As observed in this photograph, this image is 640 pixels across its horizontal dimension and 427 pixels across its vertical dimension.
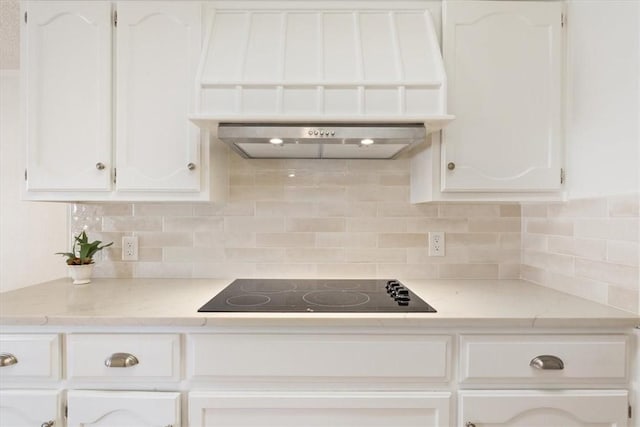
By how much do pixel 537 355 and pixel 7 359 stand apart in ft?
5.81

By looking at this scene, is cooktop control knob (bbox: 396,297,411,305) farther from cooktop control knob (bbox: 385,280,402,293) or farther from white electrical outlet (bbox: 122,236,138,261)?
white electrical outlet (bbox: 122,236,138,261)

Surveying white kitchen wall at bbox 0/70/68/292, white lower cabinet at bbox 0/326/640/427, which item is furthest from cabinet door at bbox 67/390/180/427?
white kitchen wall at bbox 0/70/68/292

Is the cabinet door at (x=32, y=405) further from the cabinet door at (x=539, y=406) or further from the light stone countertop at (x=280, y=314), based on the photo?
the cabinet door at (x=539, y=406)

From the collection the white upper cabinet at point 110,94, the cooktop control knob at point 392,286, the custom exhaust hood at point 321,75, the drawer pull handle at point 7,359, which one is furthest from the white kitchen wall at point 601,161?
the drawer pull handle at point 7,359

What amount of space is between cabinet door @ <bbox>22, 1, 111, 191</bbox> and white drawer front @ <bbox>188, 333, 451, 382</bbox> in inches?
34.9

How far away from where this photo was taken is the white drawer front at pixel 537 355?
3.77 ft

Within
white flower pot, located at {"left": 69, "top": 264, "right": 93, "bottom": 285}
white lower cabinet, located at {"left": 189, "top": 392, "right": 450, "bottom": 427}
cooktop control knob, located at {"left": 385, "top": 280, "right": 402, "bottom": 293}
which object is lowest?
white lower cabinet, located at {"left": 189, "top": 392, "right": 450, "bottom": 427}

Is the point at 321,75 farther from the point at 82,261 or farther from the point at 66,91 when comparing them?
the point at 82,261

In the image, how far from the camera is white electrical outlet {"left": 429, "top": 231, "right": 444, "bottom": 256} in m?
1.77

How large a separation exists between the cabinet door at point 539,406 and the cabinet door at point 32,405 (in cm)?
136

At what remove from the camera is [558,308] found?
1.25m

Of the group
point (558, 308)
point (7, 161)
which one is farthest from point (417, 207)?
point (7, 161)

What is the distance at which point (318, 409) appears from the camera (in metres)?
1.14

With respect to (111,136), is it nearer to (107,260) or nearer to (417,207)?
(107,260)
